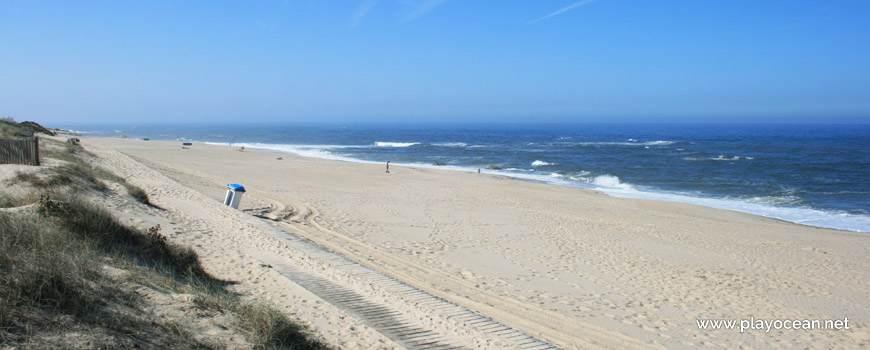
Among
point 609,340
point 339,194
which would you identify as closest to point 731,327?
point 609,340

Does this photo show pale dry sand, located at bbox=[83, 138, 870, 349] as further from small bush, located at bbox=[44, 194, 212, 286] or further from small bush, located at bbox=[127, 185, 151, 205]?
small bush, located at bbox=[44, 194, 212, 286]

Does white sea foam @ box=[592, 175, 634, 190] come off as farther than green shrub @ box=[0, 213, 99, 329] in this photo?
Yes

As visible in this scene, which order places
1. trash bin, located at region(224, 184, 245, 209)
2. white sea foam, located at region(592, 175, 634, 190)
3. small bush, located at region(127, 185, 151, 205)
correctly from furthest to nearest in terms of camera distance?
white sea foam, located at region(592, 175, 634, 190)
trash bin, located at region(224, 184, 245, 209)
small bush, located at region(127, 185, 151, 205)

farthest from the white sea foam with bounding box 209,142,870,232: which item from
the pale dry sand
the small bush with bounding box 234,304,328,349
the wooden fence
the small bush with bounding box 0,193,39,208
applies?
the wooden fence

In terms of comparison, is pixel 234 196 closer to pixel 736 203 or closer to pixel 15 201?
pixel 15 201

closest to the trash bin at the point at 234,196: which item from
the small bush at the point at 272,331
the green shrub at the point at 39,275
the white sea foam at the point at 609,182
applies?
the green shrub at the point at 39,275

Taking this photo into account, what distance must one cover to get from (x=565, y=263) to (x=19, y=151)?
505 inches

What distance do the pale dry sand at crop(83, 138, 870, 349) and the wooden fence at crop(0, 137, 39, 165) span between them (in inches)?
110

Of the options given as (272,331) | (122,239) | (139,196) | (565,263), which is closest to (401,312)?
(272,331)

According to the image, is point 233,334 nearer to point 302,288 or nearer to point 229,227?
point 302,288

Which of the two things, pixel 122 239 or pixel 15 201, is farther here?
pixel 15 201

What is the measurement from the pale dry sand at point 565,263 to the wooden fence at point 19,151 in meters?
2.79

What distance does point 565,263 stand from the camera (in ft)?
32.3

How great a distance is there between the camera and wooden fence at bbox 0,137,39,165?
37.9 feet
